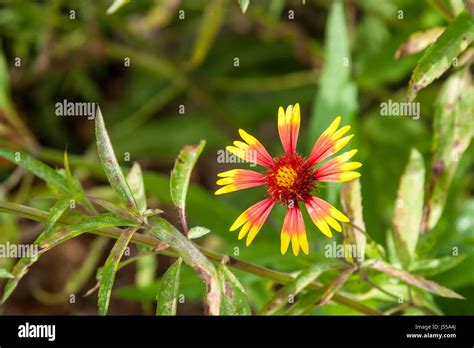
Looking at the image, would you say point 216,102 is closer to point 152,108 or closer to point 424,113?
point 152,108

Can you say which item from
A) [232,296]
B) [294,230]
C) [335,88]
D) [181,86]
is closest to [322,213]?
[294,230]

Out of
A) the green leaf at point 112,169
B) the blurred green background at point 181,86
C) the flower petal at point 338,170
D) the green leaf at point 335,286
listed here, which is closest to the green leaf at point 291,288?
the green leaf at point 335,286

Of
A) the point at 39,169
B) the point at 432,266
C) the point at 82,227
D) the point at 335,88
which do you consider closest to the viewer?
the point at 82,227

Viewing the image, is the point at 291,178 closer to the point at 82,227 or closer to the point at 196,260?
the point at 196,260

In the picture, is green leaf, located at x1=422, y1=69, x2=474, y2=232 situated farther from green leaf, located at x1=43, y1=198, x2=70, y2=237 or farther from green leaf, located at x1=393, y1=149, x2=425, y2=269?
green leaf, located at x1=43, y1=198, x2=70, y2=237

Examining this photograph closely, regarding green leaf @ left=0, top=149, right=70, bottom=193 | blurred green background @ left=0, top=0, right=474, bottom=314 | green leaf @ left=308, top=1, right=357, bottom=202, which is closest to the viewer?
green leaf @ left=0, top=149, right=70, bottom=193

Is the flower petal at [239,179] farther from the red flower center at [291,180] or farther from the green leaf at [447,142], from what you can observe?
the green leaf at [447,142]

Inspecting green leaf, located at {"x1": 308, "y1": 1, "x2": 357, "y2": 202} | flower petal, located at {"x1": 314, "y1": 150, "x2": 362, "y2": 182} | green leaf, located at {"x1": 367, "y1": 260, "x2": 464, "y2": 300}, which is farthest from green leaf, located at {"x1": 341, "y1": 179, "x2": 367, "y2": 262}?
green leaf, located at {"x1": 308, "y1": 1, "x2": 357, "y2": 202}
